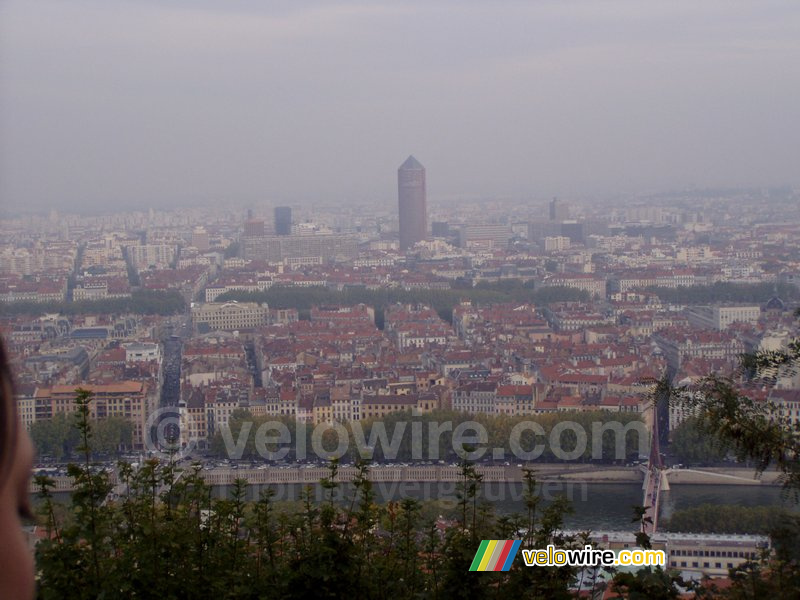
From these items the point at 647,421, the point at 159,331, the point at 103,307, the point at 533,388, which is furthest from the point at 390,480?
the point at 103,307

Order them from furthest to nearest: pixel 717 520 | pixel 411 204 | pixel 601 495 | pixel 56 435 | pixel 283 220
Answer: pixel 283 220 → pixel 411 204 → pixel 601 495 → pixel 56 435 → pixel 717 520

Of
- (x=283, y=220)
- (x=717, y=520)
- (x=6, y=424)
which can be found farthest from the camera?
(x=283, y=220)

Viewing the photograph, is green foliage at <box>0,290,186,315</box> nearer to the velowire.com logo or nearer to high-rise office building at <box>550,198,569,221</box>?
the velowire.com logo

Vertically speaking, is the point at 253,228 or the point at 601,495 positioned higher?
the point at 253,228

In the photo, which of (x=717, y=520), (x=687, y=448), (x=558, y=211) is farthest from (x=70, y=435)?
(x=558, y=211)

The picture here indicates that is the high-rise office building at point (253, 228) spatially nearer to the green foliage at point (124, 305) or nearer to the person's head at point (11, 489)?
the green foliage at point (124, 305)

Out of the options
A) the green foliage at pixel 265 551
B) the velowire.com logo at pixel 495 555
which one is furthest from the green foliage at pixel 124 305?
the velowire.com logo at pixel 495 555

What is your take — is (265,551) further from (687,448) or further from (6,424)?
(687,448)
